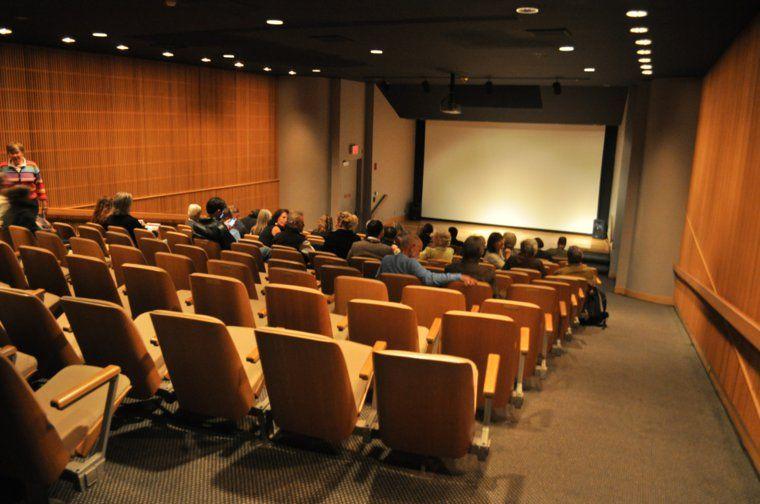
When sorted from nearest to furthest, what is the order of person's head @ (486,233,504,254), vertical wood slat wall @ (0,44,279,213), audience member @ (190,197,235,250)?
audience member @ (190,197,235,250) → person's head @ (486,233,504,254) → vertical wood slat wall @ (0,44,279,213)

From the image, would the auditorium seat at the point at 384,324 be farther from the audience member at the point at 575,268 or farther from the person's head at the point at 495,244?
the person's head at the point at 495,244

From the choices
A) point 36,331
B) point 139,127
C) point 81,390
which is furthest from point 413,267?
point 139,127

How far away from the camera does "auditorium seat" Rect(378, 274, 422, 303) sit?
4.75 meters

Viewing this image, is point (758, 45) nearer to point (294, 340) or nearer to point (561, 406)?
point (561, 406)

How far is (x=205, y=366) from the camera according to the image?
295 centimetres

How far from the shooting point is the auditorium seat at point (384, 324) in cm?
343

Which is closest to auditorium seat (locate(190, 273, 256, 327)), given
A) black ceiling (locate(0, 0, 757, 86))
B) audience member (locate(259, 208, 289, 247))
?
black ceiling (locate(0, 0, 757, 86))

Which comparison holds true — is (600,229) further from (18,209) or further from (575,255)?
(18,209)

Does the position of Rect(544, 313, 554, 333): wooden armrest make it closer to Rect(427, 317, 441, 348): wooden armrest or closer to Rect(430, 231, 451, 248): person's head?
Rect(427, 317, 441, 348): wooden armrest

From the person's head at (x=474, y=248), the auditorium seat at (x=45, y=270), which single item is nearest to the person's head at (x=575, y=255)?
the person's head at (x=474, y=248)

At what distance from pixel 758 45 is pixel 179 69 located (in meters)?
8.83

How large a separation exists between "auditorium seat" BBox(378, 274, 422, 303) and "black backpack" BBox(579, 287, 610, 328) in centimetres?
312

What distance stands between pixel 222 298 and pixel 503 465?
6.66 ft

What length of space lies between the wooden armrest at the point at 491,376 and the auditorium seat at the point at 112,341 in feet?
5.64
